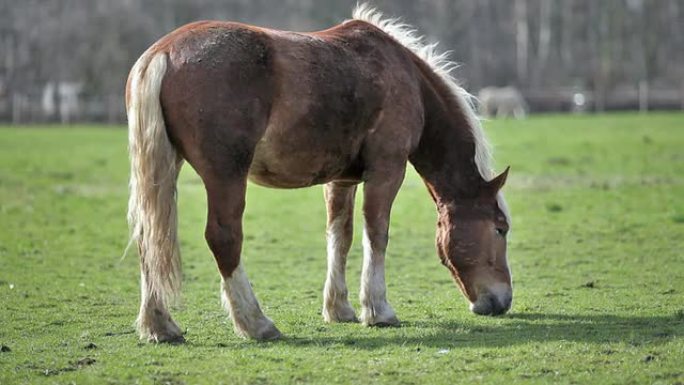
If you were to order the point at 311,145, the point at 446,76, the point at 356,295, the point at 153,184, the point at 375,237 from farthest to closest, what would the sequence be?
the point at 356,295, the point at 446,76, the point at 375,237, the point at 311,145, the point at 153,184

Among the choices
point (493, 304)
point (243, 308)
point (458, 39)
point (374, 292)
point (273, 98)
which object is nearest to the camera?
point (243, 308)

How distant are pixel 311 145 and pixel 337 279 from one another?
1.42 meters

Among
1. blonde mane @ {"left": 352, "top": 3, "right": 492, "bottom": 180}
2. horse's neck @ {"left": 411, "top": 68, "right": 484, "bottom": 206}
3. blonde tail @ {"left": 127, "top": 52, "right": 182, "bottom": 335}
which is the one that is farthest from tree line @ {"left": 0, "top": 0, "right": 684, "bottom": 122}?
blonde tail @ {"left": 127, "top": 52, "right": 182, "bottom": 335}

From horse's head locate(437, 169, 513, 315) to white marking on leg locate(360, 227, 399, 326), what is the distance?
2.41 feet

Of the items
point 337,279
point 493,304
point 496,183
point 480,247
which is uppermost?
point 496,183

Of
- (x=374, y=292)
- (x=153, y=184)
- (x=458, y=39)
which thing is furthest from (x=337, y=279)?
(x=458, y=39)

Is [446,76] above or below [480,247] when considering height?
above

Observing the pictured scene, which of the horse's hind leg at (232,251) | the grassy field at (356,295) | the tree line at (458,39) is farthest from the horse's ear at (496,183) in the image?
the tree line at (458,39)

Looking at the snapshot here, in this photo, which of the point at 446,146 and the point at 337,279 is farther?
the point at 446,146

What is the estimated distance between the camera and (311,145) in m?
8.89

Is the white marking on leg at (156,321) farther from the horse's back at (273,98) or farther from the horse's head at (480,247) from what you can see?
the horse's head at (480,247)

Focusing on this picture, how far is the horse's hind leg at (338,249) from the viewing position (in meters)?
9.62

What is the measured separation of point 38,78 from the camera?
230ft

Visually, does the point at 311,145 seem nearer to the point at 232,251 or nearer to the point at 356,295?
the point at 232,251
